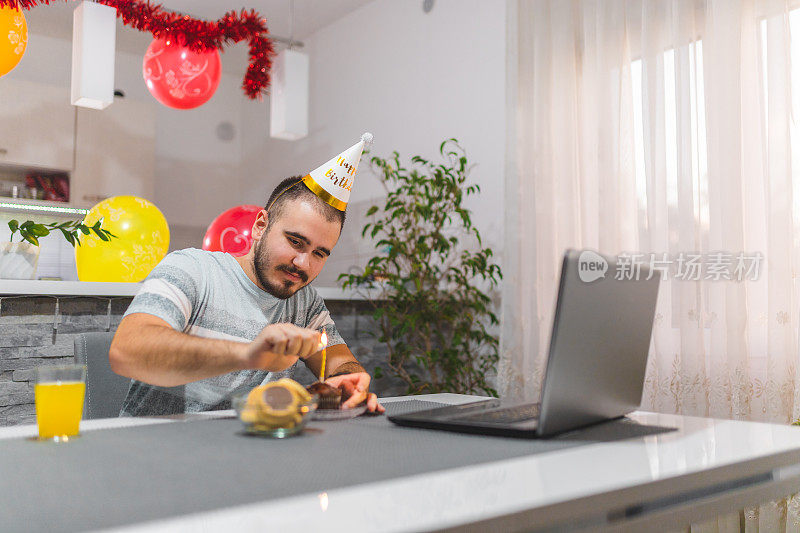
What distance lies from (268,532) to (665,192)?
7.09 feet

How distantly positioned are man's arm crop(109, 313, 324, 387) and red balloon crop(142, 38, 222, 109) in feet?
6.19

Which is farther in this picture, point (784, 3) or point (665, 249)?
point (665, 249)

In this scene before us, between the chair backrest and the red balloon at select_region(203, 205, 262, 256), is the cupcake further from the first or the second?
the red balloon at select_region(203, 205, 262, 256)

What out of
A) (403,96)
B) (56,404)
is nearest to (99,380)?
(56,404)

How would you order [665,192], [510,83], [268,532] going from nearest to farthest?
1. [268,532]
2. [665,192]
3. [510,83]

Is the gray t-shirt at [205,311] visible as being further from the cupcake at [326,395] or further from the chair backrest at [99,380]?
the cupcake at [326,395]

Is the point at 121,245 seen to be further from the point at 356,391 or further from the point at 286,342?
the point at 286,342

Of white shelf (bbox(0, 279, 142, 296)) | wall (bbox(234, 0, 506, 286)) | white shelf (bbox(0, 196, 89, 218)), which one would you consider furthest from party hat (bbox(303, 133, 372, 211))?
white shelf (bbox(0, 196, 89, 218))

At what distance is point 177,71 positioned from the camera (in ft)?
9.41

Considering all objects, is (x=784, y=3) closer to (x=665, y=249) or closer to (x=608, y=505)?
(x=665, y=249)

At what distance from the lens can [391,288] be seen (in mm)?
3146

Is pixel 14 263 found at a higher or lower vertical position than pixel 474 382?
higher

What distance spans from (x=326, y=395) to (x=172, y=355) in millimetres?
259

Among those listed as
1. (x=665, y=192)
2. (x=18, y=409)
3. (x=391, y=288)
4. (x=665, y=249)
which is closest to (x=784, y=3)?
(x=665, y=192)
